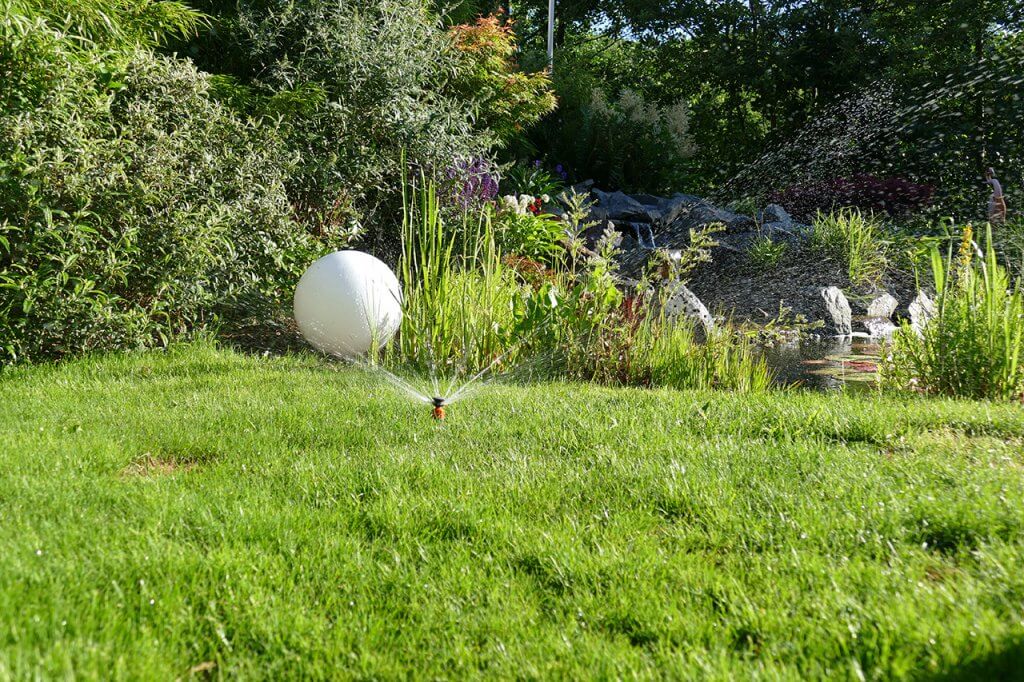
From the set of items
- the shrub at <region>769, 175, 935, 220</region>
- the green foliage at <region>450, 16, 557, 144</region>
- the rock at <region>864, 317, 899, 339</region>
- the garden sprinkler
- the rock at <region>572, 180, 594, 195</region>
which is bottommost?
the garden sprinkler

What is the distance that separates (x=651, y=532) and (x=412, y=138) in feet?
20.4

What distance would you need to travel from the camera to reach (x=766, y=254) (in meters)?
9.12

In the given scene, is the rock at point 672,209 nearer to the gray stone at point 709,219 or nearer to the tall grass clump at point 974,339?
the gray stone at point 709,219

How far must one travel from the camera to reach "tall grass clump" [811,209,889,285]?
346 inches

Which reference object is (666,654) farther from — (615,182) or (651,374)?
(615,182)

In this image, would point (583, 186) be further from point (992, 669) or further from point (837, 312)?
point (992, 669)

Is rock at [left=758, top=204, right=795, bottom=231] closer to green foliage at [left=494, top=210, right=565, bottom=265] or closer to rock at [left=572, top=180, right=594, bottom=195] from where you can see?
rock at [left=572, top=180, right=594, bottom=195]

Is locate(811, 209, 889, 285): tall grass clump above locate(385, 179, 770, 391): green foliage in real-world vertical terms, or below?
above

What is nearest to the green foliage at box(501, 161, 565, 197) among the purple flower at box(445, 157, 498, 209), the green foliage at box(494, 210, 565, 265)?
the purple flower at box(445, 157, 498, 209)

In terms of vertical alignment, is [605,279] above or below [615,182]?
below

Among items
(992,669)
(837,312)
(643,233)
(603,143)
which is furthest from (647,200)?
(992,669)

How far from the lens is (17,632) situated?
1.73m

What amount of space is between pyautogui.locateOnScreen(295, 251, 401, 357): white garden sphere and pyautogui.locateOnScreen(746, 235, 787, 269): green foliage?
5.01 metres

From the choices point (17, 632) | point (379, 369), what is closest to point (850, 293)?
point (379, 369)
